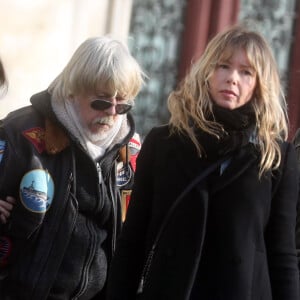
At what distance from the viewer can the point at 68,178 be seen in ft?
9.46

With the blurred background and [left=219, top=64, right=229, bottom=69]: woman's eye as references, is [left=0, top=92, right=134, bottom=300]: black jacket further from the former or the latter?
the blurred background

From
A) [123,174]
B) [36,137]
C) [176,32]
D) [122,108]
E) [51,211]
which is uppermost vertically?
[176,32]

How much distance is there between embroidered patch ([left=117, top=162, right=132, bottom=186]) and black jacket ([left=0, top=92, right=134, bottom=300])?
126mm

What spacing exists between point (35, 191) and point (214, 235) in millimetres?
744

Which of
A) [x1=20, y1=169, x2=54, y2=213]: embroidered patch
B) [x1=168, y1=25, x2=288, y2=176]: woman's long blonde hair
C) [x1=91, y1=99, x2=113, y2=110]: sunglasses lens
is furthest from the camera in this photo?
[x1=91, y1=99, x2=113, y2=110]: sunglasses lens

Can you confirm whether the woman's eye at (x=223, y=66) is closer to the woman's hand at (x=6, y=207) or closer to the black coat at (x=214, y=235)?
the black coat at (x=214, y=235)

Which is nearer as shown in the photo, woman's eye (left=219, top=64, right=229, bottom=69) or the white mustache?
woman's eye (left=219, top=64, right=229, bottom=69)

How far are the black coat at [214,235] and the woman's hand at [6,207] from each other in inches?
18.9

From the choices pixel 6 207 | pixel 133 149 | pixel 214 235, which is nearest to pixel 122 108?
pixel 133 149

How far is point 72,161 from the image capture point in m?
2.90

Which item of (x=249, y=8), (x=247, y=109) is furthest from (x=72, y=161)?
(x=249, y=8)

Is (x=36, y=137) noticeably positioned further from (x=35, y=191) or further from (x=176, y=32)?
(x=176, y=32)

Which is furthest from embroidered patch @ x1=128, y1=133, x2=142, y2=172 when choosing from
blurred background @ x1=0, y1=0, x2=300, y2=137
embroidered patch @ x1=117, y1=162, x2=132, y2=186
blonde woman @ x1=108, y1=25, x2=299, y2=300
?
blurred background @ x1=0, y1=0, x2=300, y2=137

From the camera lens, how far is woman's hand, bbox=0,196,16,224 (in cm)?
282
